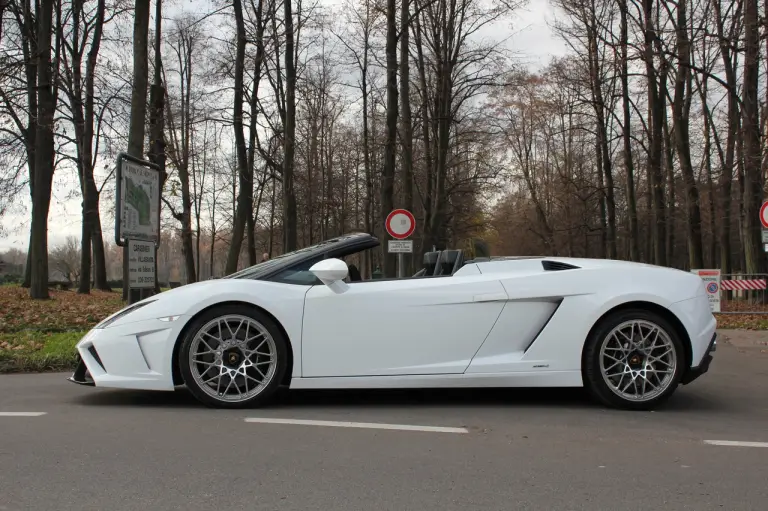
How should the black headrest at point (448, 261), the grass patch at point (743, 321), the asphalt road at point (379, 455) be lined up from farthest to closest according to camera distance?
1. the grass patch at point (743, 321)
2. the black headrest at point (448, 261)
3. the asphalt road at point (379, 455)

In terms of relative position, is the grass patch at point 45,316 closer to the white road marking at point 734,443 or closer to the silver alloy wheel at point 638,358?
the silver alloy wheel at point 638,358

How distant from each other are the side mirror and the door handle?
97cm

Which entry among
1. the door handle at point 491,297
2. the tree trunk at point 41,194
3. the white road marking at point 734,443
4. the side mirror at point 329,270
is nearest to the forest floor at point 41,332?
the tree trunk at point 41,194

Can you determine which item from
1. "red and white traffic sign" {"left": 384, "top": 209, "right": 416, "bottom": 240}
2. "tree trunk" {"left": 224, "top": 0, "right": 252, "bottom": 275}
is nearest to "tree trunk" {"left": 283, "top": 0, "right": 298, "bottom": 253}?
"tree trunk" {"left": 224, "top": 0, "right": 252, "bottom": 275}

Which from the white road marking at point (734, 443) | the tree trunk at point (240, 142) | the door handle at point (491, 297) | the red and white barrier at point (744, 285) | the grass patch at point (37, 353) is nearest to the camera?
the white road marking at point (734, 443)

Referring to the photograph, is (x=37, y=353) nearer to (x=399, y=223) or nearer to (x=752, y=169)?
(x=399, y=223)

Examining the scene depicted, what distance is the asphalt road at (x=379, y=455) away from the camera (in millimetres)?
3031

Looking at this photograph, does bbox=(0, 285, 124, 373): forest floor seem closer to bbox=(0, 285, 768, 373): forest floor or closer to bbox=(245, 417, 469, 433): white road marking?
bbox=(0, 285, 768, 373): forest floor

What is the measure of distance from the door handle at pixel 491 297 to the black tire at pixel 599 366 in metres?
0.71

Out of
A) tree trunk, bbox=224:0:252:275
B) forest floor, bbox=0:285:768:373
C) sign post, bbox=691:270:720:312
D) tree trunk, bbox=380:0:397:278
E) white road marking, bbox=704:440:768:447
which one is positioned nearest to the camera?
white road marking, bbox=704:440:768:447

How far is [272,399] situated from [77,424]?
4.63ft

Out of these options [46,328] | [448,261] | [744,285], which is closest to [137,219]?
[46,328]

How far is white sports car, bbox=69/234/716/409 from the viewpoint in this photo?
467 centimetres

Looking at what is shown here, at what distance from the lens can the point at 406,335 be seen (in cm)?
470
